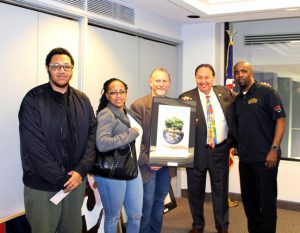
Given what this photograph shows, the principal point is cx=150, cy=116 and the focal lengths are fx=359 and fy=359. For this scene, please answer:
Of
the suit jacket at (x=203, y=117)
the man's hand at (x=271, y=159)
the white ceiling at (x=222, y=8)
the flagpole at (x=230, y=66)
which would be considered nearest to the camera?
the man's hand at (x=271, y=159)

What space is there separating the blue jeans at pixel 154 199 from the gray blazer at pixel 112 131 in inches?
20.7

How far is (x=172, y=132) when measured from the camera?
9.21ft

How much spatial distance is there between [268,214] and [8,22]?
2570mm

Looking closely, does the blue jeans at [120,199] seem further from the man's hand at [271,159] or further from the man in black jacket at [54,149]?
the man's hand at [271,159]

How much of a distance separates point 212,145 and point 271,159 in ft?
1.77

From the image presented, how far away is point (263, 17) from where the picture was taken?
4.38 m

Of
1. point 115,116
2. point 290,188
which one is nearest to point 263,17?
point 290,188

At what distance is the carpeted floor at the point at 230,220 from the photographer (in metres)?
3.65

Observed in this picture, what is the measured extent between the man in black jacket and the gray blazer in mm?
83

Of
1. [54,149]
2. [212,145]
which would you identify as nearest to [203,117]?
[212,145]

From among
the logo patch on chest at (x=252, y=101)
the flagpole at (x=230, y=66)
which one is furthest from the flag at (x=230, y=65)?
the logo patch on chest at (x=252, y=101)

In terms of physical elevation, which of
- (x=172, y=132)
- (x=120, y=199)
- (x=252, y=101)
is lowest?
(x=120, y=199)

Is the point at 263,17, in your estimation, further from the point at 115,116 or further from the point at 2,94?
the point at 2,94

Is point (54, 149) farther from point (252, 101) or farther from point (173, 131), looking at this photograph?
point (252, 101)
